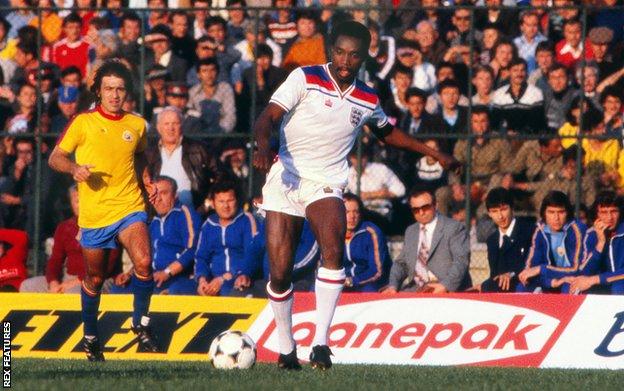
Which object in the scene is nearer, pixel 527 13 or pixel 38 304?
pixel 38 304

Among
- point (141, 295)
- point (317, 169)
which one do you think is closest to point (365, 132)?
point (141, 295)

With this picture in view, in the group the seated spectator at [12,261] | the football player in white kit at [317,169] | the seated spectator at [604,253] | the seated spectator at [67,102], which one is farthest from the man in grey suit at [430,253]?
the seated spectator at [67,102]

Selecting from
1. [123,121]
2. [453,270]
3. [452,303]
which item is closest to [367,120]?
[123,121]

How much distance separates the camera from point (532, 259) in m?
13.7

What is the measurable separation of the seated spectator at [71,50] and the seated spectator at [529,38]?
5.09 m

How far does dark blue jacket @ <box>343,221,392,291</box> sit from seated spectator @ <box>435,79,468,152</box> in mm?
1869

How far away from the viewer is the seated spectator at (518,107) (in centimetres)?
1532

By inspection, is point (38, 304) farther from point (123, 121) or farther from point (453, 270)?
point (453, 270)

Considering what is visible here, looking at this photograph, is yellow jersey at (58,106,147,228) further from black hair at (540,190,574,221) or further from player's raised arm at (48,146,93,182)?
black hair at (540,190,574,221)

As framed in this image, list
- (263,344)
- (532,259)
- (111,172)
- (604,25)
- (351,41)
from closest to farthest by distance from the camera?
(351,41) → (111,172) → (263,344) → (532,259) → (604,25)

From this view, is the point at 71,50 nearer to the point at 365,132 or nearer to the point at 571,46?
the point at 365,132

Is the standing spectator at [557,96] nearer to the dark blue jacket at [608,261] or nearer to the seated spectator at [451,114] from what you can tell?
the seated spectator at [451,114]

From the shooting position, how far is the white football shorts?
377 inches

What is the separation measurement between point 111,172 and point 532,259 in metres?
4.67
